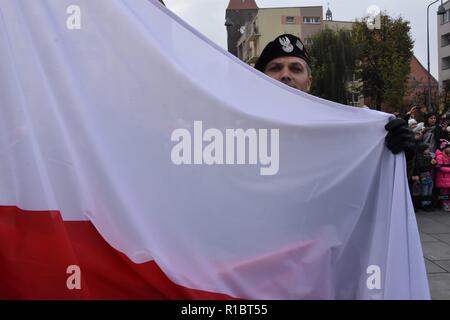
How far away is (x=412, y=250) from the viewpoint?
2035 mm

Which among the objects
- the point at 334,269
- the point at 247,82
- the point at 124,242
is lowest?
the point at 334,269

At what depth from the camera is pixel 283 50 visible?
3.25 meters

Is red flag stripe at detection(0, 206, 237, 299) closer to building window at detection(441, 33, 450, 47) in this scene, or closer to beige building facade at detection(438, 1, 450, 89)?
beige building facade at detection(438, 1, 450, 89)

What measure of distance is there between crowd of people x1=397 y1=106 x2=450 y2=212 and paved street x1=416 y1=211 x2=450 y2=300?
32cm

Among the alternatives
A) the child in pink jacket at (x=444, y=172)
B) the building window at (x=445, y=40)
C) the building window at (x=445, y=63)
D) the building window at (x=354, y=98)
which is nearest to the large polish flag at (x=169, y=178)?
the child in pink jacket at (x=444, y=172)

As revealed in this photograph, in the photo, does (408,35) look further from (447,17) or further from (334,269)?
(334,269)

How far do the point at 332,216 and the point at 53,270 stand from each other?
4.12 feet

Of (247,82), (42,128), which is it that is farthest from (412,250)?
(42,128)

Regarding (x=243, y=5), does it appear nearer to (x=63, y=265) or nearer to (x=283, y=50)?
(x=283, y=50)

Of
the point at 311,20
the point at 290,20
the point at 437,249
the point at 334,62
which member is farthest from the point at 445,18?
the point at 437,249

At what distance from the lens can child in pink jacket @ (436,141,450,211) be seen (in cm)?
876

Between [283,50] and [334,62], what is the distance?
44.8 metres

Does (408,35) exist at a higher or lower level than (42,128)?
higher

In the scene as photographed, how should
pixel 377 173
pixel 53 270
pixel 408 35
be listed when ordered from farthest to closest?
1. pixel 408 35
2. pixel 377 173
3. pixel 53 270
